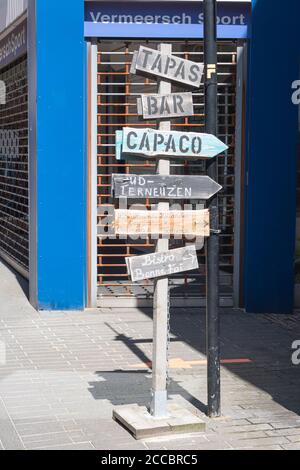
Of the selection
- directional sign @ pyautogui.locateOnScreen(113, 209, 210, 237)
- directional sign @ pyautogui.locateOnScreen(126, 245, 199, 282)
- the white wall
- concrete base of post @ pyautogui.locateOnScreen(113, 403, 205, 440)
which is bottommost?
concrete base of post @ pyautogui.locateOnScreen(113, 403, 205, 440)

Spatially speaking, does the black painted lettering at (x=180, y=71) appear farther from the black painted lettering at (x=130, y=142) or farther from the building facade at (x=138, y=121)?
the building facade at (x=138, y=121)

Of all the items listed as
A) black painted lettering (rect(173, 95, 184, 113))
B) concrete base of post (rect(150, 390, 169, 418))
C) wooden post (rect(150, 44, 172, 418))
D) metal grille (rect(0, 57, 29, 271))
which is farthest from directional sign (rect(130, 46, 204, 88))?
metal grille (rect(0, 57, 29, 271))

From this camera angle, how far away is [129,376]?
773 centimetres

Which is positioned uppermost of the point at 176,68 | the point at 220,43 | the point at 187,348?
the point at 220,43

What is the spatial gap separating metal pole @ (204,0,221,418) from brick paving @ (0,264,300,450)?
33 cm

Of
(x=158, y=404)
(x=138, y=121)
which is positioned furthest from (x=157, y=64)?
(x=138, y=121)

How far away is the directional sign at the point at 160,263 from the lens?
239 inches

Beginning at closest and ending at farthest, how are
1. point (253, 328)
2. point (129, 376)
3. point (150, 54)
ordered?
point (150, 54) → point (129, 376) → point (253, 328)

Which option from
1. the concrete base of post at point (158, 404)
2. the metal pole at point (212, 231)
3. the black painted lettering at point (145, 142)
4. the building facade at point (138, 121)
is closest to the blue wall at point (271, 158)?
the building facade at point (138, 121)

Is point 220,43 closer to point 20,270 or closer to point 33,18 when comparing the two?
point 33,18

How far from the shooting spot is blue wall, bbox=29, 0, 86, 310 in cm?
1030

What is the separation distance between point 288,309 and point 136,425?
505cm

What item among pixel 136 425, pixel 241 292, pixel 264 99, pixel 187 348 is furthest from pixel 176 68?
pixel 241 292

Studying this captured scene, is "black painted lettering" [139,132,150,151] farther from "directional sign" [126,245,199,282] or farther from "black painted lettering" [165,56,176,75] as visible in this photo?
"directional sign" [126,245,199,282]
